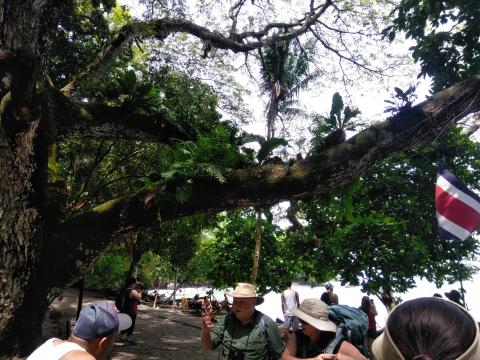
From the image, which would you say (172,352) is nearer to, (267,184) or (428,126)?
(267,184)

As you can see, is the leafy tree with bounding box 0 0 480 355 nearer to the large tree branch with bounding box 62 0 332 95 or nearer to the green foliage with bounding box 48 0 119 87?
the large tree branch with bounding box 62 0 332 95

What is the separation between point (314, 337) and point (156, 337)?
865 cm

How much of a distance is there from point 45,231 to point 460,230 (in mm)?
5997

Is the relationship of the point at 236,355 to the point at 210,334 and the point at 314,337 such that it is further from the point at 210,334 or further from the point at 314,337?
the point at 314,337

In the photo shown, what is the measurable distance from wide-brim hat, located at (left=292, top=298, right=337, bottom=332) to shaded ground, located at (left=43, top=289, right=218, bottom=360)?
5890 millimetres

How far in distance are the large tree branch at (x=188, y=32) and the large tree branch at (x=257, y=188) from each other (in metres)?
2.47

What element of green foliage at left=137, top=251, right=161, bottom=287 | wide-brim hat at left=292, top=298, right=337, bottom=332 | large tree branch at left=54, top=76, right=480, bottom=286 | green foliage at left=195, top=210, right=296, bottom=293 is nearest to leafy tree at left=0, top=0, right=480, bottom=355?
large tree branch at left=54, top=76, right=480, bottom=286

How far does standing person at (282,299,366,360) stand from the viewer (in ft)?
9.38

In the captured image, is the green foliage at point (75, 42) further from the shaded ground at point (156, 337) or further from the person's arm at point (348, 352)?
the person's arm at point (348, 352)

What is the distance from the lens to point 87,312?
2.09m

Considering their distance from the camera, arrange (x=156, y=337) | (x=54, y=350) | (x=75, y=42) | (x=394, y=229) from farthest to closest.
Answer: (x=156, y=337) → (x=75, y=42) → (x=394, y=229) → (x=54, y=350)

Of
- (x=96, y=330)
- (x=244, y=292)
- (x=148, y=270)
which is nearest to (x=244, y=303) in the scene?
(x=244, y=292)

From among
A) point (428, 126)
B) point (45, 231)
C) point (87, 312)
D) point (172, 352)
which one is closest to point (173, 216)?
point (45, 231)

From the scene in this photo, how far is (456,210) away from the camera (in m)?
6.05
